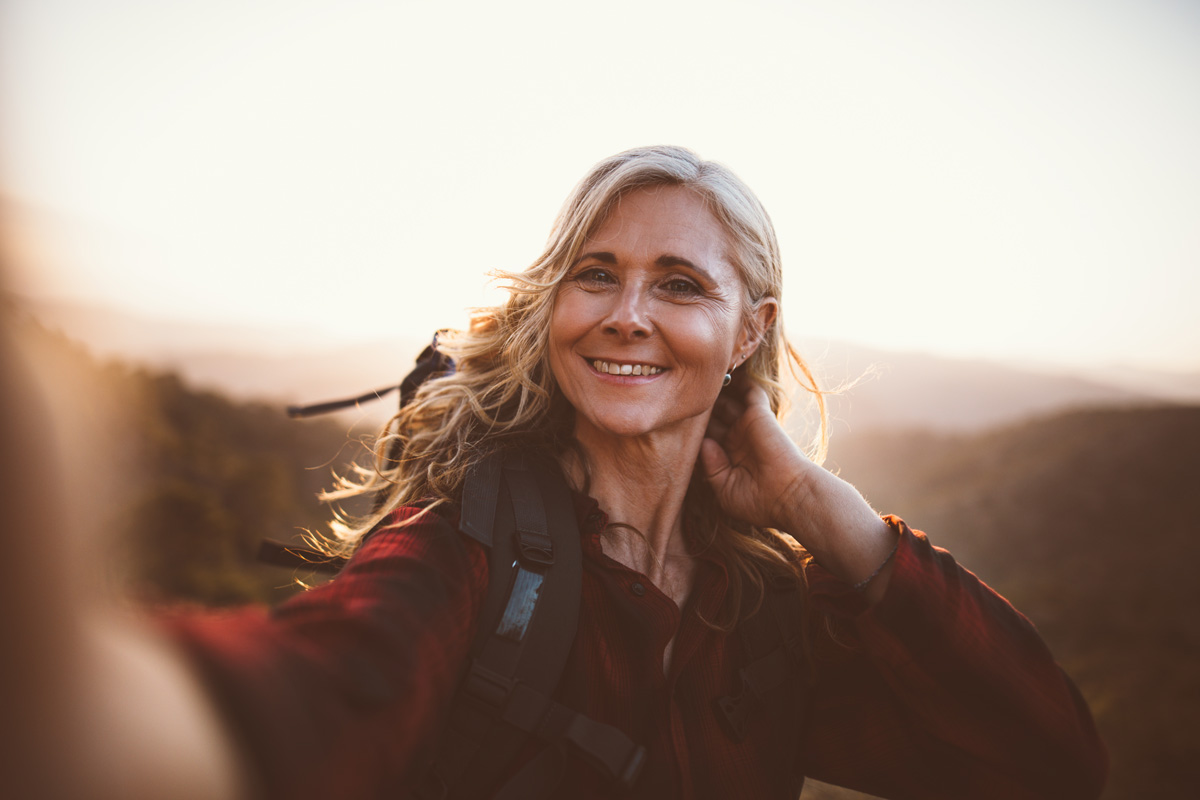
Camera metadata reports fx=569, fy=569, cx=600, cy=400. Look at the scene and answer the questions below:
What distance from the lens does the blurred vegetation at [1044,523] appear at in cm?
444

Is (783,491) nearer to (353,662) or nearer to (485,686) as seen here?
(485,686)

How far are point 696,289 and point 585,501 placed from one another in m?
0.92

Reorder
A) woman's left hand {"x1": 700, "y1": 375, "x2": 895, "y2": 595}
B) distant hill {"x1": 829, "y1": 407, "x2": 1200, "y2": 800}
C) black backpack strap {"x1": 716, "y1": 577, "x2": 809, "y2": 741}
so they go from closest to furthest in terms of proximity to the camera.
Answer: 1. black backpack strap {"x1": 716, "y1": 577, "x2": 809, "y2": 741}
2. woman's left hand {"x1": 700, "y1": 375, "x2": 895, "y2": 595}
3. distant hill {"x1": 829, "y1": 407, "x2": 1200, "y2": 800}

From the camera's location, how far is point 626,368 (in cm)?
219

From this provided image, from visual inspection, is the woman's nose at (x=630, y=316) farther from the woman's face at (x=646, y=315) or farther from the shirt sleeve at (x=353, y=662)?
the shirt sleeve at (x=353, y=662)

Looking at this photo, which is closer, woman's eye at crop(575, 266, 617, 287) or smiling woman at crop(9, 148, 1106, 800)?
smiling woman at crop(9, 148, 1106, 800)

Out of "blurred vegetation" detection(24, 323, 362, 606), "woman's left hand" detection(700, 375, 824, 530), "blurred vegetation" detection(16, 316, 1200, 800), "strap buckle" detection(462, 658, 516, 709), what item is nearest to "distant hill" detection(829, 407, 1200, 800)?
"blurred vegetation" detection(16, 316, 1200, 800)

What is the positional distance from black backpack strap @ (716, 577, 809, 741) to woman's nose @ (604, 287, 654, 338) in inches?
44.2

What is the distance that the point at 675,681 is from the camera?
187 cm

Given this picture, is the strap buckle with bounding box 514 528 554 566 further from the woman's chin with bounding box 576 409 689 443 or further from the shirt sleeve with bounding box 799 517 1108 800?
the shirt sleeve with bounding box 799 517 1108 800

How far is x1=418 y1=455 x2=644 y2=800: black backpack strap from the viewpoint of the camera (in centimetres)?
146

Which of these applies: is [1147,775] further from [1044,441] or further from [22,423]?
[22,423]

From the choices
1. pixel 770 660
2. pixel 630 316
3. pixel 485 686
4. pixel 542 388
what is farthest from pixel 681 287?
pixel 485 686

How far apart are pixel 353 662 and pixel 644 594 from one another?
1068 mm
